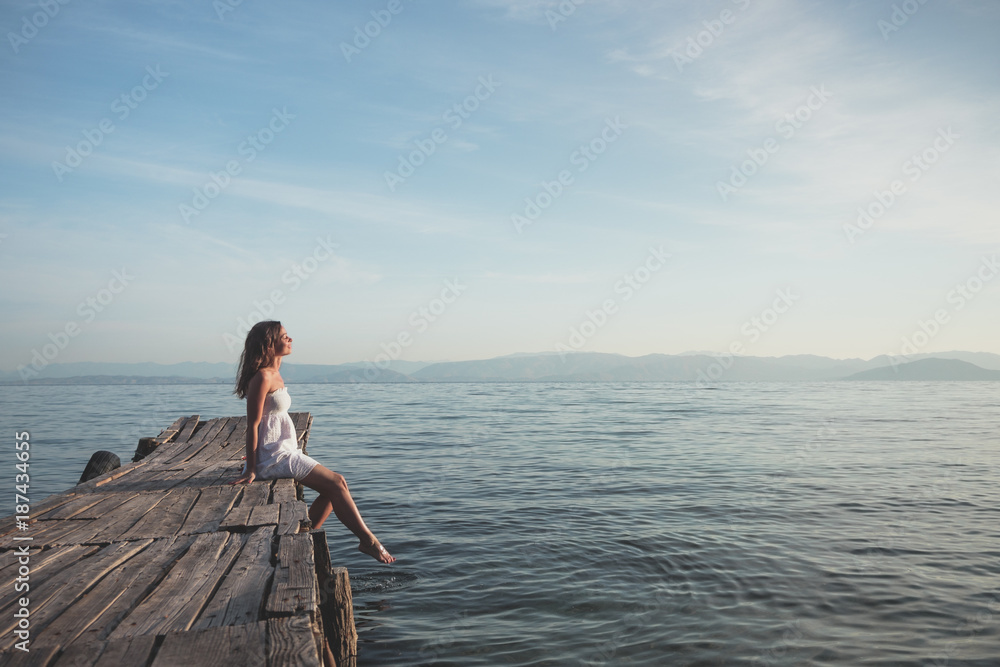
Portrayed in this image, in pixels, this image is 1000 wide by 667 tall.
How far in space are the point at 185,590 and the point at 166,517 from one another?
8.54 ft

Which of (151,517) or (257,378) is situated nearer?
(151,517)

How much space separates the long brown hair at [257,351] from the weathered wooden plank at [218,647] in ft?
13.5

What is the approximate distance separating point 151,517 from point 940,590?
8.75 meters

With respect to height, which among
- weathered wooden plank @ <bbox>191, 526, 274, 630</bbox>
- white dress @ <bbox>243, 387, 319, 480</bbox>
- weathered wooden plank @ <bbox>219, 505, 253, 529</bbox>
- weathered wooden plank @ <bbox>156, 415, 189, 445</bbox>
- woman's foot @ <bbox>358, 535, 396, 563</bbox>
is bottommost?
woman's foot @ <bbox>358, 535, 396, 563</bbox>

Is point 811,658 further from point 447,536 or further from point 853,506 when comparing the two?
point 853,506

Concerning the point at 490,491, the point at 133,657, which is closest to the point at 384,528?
the point at 490,491

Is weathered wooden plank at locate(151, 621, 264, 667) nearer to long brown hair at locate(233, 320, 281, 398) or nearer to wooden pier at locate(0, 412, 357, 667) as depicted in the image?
wooden pier at locate(0, 412, 357, 667)

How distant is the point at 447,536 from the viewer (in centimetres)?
963

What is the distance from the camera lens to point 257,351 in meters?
7.01

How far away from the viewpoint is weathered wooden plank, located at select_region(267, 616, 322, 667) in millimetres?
2955

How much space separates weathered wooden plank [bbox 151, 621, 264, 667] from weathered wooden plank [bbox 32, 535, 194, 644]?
0.50 meters

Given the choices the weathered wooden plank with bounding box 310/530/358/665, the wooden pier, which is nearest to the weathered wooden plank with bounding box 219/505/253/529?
the wooden pier

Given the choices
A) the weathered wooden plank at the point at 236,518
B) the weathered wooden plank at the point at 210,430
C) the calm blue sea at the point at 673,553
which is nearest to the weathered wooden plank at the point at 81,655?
the weathered wooden plank at the point at 236,518

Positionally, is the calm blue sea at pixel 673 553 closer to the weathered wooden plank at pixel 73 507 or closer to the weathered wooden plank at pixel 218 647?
the weathered wooden plank at pixel 218 647
